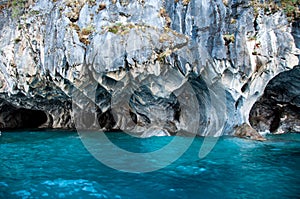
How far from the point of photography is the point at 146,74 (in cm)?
1641

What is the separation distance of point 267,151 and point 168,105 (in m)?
7.60

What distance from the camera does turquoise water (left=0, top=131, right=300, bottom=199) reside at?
797 centimetres

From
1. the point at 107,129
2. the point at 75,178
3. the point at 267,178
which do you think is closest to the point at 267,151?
the point at 267,178

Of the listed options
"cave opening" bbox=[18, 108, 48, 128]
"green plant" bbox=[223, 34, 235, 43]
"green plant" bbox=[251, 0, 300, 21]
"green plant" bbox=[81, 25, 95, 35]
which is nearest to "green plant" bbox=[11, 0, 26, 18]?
"green plant" bbox=[81, 25, 95, 35]

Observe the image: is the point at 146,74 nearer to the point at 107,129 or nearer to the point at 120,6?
the point at 120,6

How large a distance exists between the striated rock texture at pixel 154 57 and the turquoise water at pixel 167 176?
4.09m

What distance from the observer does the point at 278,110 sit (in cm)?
2234

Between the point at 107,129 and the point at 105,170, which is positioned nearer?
the point at 105,170

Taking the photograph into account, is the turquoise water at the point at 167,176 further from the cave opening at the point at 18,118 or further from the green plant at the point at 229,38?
the cave opening at the point at 18,118

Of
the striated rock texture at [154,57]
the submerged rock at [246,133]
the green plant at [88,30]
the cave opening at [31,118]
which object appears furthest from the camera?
the cave opening at [31,118]

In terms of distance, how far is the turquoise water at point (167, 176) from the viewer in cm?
797

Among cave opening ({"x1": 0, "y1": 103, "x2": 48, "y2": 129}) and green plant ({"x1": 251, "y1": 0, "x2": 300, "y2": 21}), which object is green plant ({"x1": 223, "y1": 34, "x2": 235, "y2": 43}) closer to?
green plant ({"x1": 251, "y1": 0, "x2": 300, "y2": 21})

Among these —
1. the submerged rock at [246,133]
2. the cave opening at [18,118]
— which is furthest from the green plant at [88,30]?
the cave opening at [18,118]

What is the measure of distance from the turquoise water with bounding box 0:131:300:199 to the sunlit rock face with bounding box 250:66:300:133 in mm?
7636
